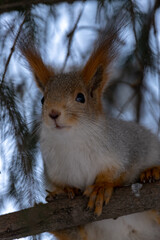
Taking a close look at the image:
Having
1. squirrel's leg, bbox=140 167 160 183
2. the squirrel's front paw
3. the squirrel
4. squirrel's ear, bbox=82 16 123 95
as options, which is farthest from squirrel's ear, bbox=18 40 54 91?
squirrel's leg, bbox=140 167 160 183

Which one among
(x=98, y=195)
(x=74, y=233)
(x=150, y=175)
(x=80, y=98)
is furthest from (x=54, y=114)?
(x=74, y=233)

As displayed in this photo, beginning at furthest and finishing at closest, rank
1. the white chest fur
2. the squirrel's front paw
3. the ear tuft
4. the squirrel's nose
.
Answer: the ear tuft, the white chest fur, the squirrel's front paw, the squirrel's nose

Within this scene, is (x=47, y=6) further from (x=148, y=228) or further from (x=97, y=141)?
(x=148, y=228)

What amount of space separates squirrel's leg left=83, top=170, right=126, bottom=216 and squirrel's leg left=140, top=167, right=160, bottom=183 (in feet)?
0.45

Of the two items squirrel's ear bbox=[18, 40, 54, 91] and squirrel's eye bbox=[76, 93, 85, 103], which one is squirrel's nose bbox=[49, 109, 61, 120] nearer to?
squirrel's eye bbox=[76, 93, 85, 103]

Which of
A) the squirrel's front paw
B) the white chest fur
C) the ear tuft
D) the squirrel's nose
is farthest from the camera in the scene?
the ear tuft

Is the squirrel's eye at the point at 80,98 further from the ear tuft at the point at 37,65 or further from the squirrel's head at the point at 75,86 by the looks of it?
the ear tuft at the point at 37,65

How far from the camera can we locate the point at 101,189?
254 cm

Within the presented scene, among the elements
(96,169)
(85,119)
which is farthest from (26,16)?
(96,169)

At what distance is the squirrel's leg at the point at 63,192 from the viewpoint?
2.59m

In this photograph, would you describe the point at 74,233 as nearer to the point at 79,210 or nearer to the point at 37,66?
the point at 79,210

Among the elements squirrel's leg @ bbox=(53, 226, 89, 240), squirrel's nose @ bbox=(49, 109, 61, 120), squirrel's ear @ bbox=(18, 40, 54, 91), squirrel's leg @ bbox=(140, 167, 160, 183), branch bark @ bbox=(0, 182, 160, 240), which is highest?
squirrel's ear @ bbox=(18, 40, 54, 91)

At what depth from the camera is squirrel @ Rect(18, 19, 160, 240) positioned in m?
2.50

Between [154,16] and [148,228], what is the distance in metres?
1.54
